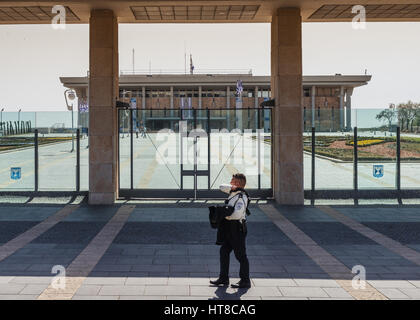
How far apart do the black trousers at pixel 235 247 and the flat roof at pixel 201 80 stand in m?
71.0

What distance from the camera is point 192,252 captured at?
868 centimetres

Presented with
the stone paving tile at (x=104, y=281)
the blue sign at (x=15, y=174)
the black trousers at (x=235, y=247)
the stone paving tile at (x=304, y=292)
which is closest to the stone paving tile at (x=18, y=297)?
the stone paving tile at (x=104, y=281)

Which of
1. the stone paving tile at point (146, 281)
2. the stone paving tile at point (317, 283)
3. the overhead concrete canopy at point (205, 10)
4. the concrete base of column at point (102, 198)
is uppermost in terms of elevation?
the overhead concrete canopy at point (205, 10)

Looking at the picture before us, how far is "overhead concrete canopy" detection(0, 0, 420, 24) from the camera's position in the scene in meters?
13.3

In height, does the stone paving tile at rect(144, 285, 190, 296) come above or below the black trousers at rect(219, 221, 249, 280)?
below

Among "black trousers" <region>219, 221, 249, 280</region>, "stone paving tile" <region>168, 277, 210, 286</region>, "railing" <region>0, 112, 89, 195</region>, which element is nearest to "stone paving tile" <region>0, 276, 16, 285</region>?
"stone paving tile" <region>168, 277, 210, 286</region>

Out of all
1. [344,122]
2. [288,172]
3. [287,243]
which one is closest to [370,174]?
[344,122]

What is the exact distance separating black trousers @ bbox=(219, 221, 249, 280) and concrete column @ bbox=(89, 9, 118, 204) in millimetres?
8144

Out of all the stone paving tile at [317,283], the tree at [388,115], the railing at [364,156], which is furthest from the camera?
the tree at [388,115]

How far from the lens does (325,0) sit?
13258mm

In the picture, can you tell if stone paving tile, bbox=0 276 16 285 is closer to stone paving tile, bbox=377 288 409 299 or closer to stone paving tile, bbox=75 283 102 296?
stone paving tile, bbox=75 283 102 296

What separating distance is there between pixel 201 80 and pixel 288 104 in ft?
211

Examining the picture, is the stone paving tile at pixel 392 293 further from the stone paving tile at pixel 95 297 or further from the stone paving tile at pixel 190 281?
the stone paving tile at pixel 95 297

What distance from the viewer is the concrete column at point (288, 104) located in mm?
13992
